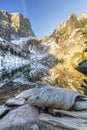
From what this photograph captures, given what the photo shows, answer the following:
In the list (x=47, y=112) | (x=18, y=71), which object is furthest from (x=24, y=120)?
(x=18, y=71)

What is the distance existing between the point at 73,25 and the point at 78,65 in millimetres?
24787

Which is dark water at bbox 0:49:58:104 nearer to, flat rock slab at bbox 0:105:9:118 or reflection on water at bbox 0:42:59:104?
reflection on water at bbox 0:42:59:104

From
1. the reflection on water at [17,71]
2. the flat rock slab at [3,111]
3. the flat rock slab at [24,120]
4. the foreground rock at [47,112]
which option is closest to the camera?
the foreground rock at [47,112]

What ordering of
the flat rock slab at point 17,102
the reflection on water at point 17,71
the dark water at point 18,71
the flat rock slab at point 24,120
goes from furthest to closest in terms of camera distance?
1. the dark water at point 18,71
2. the reflection on water at point 17,71
3. the flat rock slab at point 17,102
4. the flat rock slab at point 24,120

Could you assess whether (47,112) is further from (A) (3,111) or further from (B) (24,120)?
(A) (3,111)

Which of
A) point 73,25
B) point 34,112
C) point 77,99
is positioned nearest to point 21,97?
point 34,112

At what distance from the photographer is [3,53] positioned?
3438 centimetres

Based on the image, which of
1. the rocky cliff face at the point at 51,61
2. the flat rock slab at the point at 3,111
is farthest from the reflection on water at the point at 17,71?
the flat rock slab at the point at 3,111

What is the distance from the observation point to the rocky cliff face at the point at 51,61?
25272mm

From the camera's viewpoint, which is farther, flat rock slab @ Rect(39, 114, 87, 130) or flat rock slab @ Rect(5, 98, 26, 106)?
flat rock slab @ Rect(5, 98, 26, 106)

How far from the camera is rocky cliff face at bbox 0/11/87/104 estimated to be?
25.3 metres

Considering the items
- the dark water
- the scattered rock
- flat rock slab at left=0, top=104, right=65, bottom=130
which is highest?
the dark water

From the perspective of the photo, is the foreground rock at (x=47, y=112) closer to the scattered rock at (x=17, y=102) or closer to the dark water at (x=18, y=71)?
the scattered rock at (x=17, y=102)

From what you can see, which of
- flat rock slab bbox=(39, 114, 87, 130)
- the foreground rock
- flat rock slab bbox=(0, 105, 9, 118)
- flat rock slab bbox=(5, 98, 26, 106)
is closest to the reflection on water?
flat rock slab bbox=(5, 98, 26, 106)
